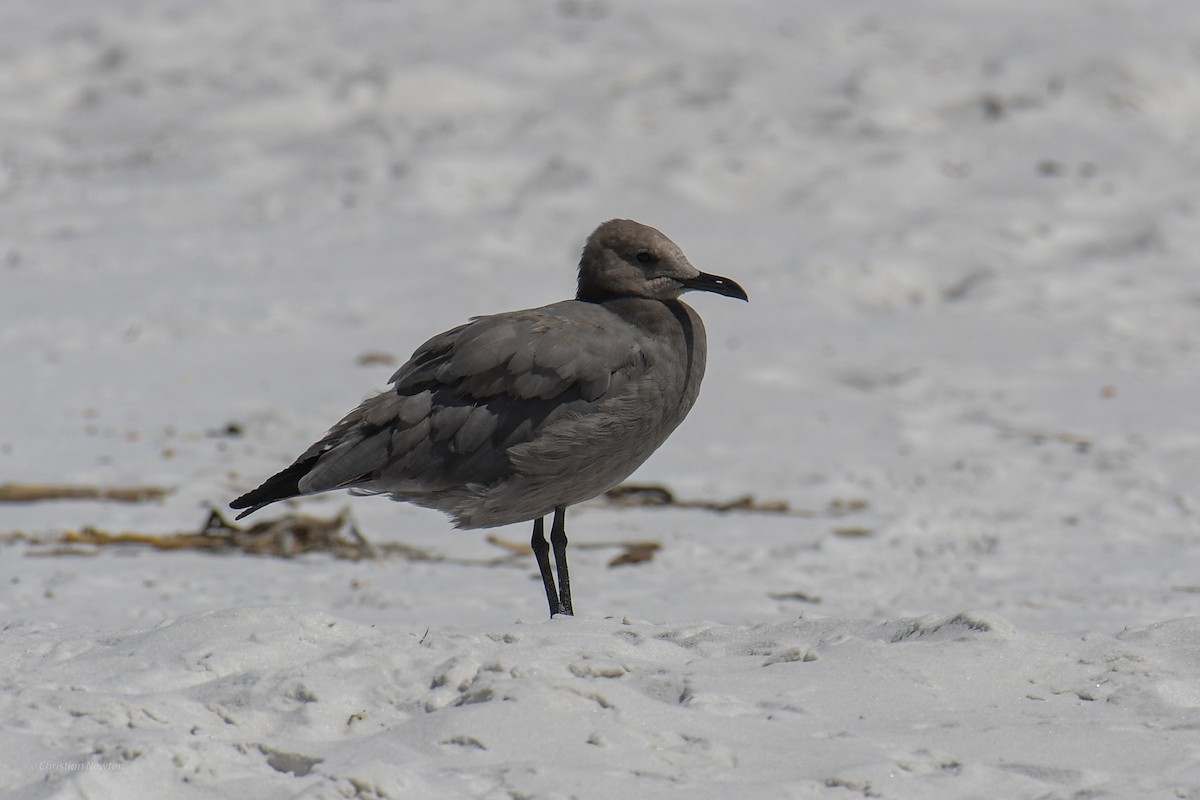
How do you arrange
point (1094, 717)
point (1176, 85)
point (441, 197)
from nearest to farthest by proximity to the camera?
point (1094, 717), point (441, 197), point (1176, 85)

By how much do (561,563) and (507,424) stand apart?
532mm

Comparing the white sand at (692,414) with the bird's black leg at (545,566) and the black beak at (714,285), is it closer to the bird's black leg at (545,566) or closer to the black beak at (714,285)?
the bird's black leg at (545,566)

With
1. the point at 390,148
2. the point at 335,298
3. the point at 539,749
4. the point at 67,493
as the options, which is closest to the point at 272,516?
the point at 67,493

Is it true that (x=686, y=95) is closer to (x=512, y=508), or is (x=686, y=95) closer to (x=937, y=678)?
(x=512, y=508)

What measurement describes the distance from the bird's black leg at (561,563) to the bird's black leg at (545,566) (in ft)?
0.06

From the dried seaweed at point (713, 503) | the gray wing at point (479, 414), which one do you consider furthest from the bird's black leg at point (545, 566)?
the dried seaweed at point (713, 503)

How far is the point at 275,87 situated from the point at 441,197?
8.08 feet

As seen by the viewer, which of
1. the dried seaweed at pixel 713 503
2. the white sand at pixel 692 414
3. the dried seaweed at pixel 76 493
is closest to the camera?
the white sand at pixel 692 414

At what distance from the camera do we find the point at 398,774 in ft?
9.70

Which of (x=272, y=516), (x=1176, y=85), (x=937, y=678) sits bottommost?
(x=272, y=516)

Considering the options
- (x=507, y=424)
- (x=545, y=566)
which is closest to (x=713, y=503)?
(x=545, y=566)

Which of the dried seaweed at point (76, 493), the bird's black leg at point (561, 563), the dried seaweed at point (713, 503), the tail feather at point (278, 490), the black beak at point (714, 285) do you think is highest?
the black beak at point (714, 285)

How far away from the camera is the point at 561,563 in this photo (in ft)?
16.1

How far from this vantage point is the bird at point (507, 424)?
464 centimetres
